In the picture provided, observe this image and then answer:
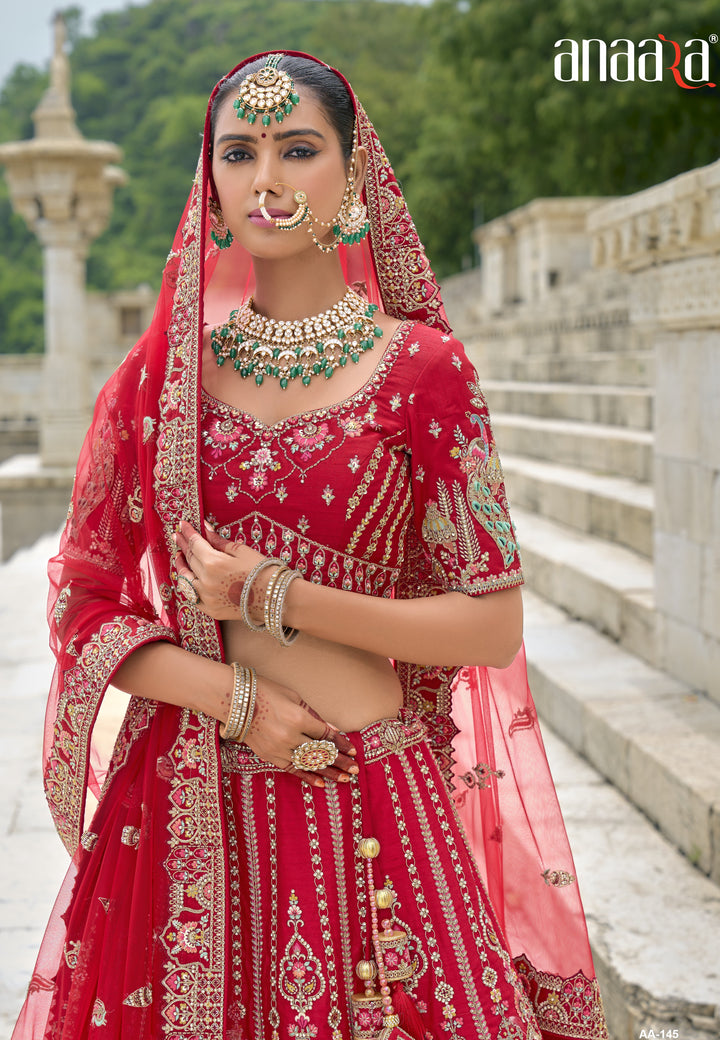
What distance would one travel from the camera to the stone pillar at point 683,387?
3.27 m

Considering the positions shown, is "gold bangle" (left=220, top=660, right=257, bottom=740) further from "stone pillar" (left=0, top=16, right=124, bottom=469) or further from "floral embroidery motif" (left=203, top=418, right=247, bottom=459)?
"stone pillar" (left=0, top=16, right=124, bottom=469)

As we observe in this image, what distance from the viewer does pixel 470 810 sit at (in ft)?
5.81

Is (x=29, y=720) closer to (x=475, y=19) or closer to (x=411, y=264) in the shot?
(x=411, y=264)

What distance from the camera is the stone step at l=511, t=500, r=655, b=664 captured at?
4000 millimetres

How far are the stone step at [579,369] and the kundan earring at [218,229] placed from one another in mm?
5341

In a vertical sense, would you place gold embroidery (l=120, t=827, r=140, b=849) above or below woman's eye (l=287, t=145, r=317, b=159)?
below

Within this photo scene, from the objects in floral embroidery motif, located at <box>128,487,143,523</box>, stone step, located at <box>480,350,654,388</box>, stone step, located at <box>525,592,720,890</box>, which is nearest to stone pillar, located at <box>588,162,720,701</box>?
stone step, located at <box>525,592,720,890</box>

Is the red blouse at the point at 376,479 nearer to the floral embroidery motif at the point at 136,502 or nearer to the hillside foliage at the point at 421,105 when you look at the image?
the floral embroidery motif at the point at 136,502

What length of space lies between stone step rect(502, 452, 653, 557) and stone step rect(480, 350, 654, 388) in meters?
0.85

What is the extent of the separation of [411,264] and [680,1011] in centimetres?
157

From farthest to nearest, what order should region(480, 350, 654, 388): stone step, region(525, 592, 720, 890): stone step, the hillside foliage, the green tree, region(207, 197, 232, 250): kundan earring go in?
the hillside foliage < the green tree < region(480, 350, 654, 388): stone step < region(525, 592, 720, 890): stone step < region(207, 197, 232, 250): kundan earring

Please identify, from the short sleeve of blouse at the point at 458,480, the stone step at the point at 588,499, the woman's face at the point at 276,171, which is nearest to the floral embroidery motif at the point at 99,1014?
the short sleeve of blouse at the point at 458,480

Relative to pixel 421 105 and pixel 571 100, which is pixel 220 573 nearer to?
pixel 571 100

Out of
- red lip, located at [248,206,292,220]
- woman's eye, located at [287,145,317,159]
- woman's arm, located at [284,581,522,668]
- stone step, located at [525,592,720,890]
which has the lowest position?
stone step, located at [525,592,720,890]
